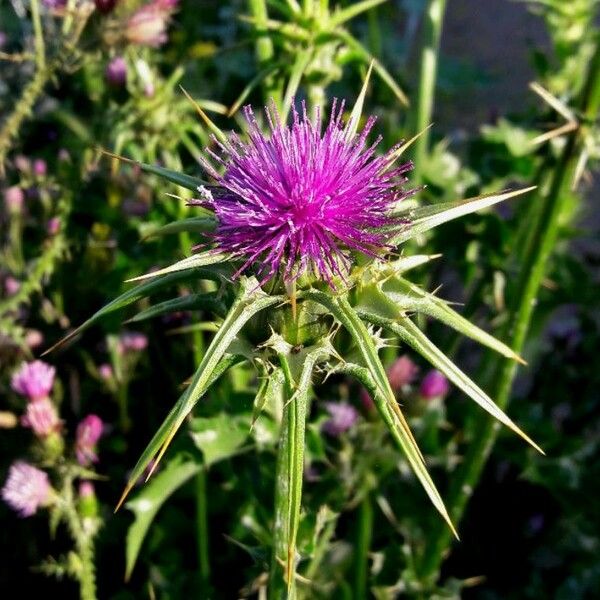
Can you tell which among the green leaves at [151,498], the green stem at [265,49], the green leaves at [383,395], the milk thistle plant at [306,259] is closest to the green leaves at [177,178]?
the milk thistle plant at [306,259]

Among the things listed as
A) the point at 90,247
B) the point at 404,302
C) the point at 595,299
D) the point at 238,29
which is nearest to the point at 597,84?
the point at 404,302

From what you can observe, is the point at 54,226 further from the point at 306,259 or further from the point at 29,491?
the point at 306,259

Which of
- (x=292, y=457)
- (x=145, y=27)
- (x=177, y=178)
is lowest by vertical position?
(x=292, y=457)

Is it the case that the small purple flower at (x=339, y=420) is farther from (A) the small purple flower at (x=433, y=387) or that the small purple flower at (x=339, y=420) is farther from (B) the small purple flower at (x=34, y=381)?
(B) the small purple flower at (x=34, y=381)

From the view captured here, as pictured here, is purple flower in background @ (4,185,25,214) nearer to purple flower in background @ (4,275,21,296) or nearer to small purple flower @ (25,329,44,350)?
purple flower in background @ (4,275,21,296)

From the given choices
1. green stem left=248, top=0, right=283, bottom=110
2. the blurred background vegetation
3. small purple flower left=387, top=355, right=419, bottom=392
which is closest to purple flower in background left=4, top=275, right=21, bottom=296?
the blurred background vegetation

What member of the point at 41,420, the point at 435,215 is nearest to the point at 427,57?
the point at 435,215
